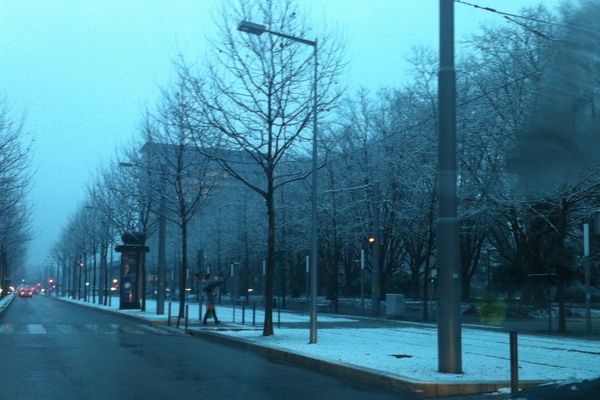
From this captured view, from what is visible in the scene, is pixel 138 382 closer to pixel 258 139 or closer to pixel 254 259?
pixel 258 139

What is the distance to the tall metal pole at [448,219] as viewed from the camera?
12641 mm

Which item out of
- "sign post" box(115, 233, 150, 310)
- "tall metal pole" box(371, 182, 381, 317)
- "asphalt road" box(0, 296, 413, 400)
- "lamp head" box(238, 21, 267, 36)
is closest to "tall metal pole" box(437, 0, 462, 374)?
"asphalt road" box(0, 296, 413, 400)

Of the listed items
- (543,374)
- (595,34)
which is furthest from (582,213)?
(595,34)

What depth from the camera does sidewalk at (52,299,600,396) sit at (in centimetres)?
1209

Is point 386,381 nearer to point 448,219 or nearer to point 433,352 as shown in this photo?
point 448,219

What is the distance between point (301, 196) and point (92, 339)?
27290mm

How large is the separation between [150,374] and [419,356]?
563 centimetres

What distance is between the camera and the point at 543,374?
13.0m

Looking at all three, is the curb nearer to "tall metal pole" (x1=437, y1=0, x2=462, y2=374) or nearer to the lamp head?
"tall metal pole" (x1=437, y1=0, x2=462, y2=374)

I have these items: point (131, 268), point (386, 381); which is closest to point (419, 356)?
point (386, 381)

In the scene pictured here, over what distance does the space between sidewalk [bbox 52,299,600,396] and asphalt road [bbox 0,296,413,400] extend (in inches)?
14.5

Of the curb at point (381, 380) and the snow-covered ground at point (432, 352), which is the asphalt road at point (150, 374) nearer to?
the curb at point (381, 380)

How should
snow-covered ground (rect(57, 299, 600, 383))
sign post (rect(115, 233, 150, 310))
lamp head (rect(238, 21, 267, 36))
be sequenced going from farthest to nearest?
1. sign post (rect(115, 233, 150, 310))
2. lamp head (rect(238, 21, 267, 36))
3. snow-covered ground (rect(57, 299, 600, 383))

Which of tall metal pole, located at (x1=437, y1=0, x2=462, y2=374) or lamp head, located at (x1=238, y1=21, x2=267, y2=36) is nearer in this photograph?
tall metal pole, located at (x1=437, y1=0, x2=462, y2=374)
